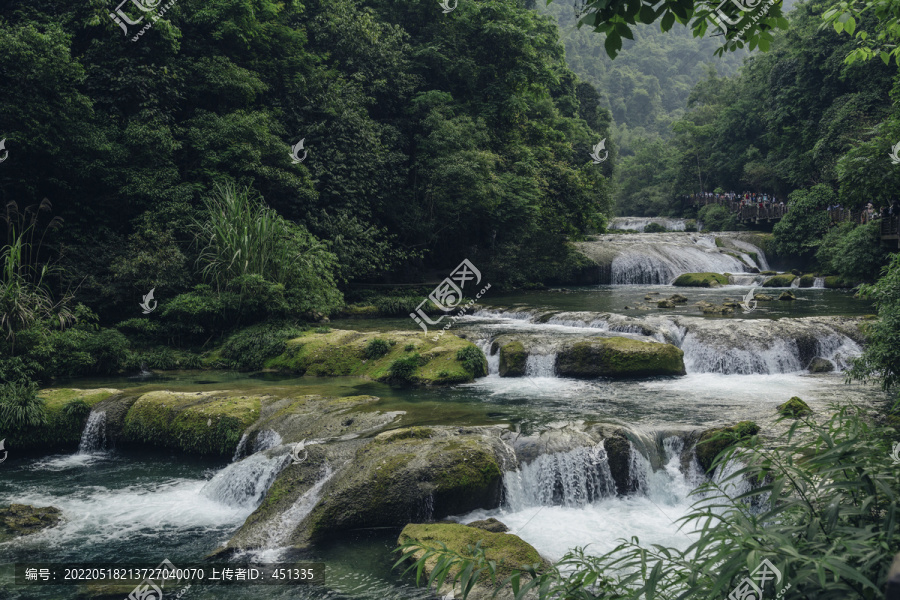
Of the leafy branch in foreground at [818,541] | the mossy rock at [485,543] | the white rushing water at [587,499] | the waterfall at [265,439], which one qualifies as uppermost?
the leafy branch in foreground at [818,541]

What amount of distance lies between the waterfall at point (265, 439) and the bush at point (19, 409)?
11.2 ft

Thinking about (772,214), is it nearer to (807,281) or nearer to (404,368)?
(807,281)

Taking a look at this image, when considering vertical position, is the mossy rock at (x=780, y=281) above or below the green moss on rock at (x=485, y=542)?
above

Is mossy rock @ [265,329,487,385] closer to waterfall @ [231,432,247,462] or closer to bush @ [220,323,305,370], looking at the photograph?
bush @ [220,323,305,370]

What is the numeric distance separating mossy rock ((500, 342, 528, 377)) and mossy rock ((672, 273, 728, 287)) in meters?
14.1

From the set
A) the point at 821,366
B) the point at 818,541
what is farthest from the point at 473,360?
the point at 818,541

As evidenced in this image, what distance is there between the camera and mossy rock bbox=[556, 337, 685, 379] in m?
11.7

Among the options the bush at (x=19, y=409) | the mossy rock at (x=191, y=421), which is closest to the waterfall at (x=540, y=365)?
the mossy rock at (x=191, y=421)

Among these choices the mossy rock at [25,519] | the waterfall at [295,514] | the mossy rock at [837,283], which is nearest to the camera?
the waterfall at [295,514]

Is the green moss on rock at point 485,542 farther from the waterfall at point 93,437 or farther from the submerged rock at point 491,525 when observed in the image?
the waterfall at point 93,437

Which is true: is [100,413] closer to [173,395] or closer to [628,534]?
[173,395]

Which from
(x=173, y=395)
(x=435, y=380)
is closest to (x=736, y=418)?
(x=435, y=380)

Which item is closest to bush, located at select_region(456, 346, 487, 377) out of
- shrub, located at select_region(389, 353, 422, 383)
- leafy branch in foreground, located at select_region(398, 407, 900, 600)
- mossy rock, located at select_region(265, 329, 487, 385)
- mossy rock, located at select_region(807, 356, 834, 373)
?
mossy rock, located at select_region(265, 329, 487, 385)

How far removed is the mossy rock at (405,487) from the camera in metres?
6.31
